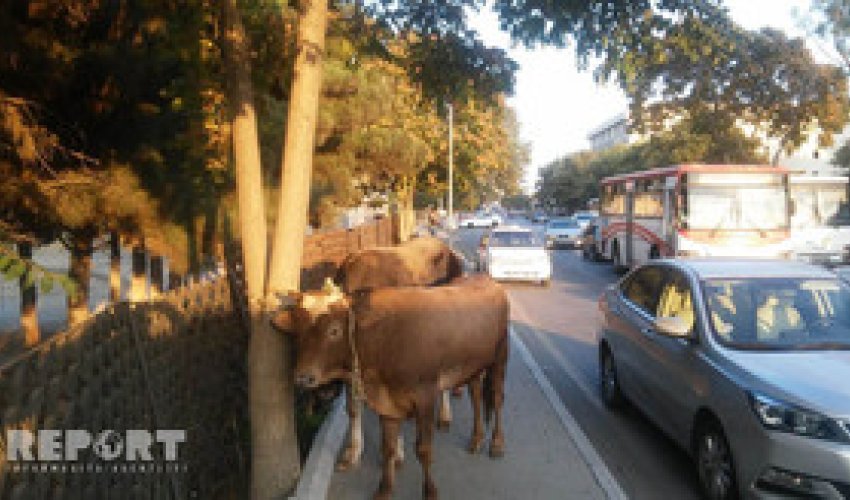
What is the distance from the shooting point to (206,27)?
25.1 feet

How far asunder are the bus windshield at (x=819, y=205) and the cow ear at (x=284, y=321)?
18983mm

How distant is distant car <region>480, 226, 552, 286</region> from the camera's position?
20.0 meters

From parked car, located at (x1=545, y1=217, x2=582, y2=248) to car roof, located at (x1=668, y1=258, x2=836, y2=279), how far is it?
30.9 metres

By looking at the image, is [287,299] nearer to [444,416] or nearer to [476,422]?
[476,422]

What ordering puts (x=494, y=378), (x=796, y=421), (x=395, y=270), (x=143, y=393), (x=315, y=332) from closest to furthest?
(x=143, y=393)
(x=796, y=421)
(x=315, y=332)
(x=494, y=378)
(x=395, y=270)

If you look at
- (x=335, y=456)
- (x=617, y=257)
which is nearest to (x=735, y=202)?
(x=617, y=257)

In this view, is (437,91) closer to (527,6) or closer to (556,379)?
(527,6)

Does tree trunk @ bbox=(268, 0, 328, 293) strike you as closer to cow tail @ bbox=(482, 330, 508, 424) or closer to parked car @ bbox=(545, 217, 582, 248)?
cow tail @ bbox=(482, 330, 508, 424)

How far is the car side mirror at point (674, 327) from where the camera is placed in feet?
18.3

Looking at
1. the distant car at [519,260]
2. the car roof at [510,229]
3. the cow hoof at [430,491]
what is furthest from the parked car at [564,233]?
the cow hoof at [430,491]

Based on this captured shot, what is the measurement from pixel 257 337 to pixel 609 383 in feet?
14.5

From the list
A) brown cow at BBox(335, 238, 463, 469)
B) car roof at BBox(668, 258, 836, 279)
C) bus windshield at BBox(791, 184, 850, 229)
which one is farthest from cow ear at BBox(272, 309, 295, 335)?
bus windshield at BBox(791, 184, 850, 229)

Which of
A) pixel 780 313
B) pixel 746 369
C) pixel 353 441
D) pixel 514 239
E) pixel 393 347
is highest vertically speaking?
pixel 514 239

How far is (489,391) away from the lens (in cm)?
643
